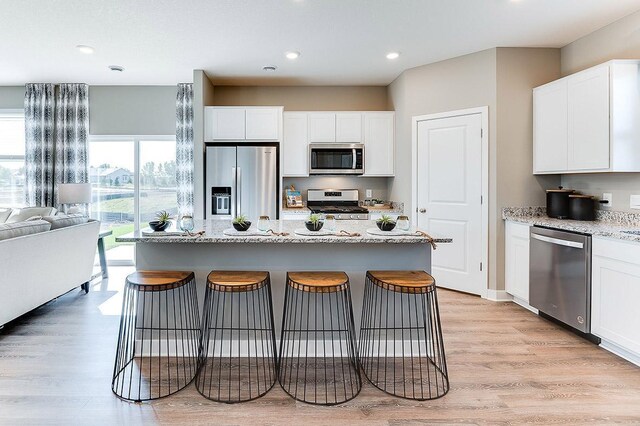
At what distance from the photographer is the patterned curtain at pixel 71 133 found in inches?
208

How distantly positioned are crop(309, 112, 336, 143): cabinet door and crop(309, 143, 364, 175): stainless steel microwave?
148mm

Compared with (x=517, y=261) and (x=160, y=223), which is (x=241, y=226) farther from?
(x=517, y=261)

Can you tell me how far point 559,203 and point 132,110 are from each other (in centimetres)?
569

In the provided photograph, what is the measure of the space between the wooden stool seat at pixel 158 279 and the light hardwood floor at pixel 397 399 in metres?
0.64

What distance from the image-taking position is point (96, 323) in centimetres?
323

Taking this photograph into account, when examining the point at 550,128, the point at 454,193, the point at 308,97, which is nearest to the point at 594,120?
the point at 550,128

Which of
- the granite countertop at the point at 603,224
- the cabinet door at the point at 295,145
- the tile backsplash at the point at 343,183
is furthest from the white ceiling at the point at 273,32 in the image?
the granite countertop at the point at 603,224

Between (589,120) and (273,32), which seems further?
(273,32)

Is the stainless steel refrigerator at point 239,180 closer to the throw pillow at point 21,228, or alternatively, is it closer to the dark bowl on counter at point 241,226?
the throw pillow at point 21,228

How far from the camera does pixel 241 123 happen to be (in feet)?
15.7

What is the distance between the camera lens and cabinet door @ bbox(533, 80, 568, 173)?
3.43 metres

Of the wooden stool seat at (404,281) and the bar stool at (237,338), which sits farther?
the bar stool at (237,338)

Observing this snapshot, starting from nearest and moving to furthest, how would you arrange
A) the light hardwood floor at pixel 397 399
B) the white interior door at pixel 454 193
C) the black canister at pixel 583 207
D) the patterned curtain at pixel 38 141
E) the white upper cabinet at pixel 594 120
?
the light hardwood floor at pixel 397 399 < the white upper cabinet at pixel 594 120 < the black canister at pixel 583 207 < the white interior door at pixel 454 193 < the patterned curtain at pixel 38 141

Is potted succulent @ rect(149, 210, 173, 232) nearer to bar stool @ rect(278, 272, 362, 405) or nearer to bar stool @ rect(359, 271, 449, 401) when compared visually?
bar stool @ rect(278, 272, 362, 405)
